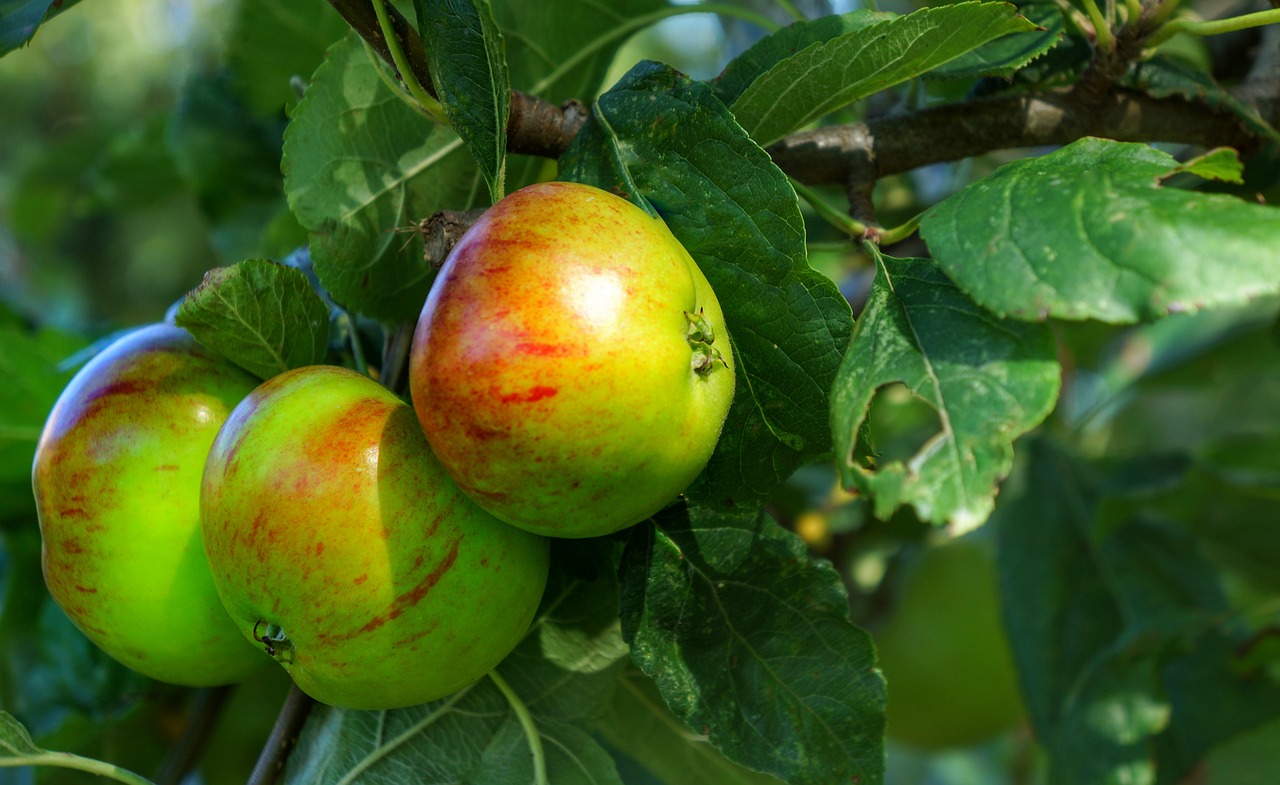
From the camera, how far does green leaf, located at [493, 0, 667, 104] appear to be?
2.41ft

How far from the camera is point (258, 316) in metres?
0.60

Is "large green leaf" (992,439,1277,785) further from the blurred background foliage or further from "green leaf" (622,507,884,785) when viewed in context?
"green leaf" (622,507,884,785)

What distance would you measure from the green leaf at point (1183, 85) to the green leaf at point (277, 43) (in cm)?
66

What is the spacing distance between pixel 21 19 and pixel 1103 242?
0.60m

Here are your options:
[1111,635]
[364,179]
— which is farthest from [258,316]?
[1111,635]

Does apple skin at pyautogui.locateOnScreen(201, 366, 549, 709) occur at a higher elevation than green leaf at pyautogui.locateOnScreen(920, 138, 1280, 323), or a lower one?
lower

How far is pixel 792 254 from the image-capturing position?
526mm

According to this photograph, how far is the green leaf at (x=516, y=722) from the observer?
2.15ft

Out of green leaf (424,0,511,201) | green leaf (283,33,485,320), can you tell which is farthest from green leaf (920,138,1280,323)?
green leaf (283,33,485,320)

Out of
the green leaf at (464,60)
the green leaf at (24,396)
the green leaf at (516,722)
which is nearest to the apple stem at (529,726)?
the green leaf at (516,722)

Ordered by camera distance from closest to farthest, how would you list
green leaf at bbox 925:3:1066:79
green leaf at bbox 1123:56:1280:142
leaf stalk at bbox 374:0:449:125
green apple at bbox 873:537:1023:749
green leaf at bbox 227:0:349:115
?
leaf stalk at bbox 374:0:449:125
green leaf at bbox 925:3:1066:79
green leaf at bbox 1123:56:1280:142
green leaf at bbox 227:0:349:115
green apple at bbox 873:537:1023:749

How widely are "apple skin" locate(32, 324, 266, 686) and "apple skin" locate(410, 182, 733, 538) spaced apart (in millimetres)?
208

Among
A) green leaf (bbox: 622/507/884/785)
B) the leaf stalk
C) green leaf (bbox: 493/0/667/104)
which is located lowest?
green leaf (bbox: 622/507/884/785)

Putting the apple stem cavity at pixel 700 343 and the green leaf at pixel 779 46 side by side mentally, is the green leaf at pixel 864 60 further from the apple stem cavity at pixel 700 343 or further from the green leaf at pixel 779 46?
the apple stem cavity at pixel 700 343
